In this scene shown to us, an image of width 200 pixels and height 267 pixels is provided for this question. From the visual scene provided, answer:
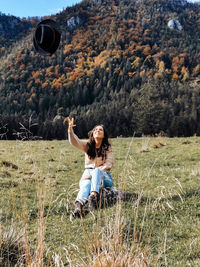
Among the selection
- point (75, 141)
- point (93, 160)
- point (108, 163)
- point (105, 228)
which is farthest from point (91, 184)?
point (105, 228)

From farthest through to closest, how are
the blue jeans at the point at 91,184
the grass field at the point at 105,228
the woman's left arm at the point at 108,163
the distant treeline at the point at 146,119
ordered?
the distant treeline at the point at 146,119 < the woman's left arm at the point at 108,163 < the blue jeans at the point at 91,184 < the grass field at the point at 105,228

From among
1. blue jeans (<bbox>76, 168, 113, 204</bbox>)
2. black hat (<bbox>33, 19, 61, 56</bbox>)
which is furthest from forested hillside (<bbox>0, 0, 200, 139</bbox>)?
black hat (<bbox>33, 19, 61, 56</bbox>)

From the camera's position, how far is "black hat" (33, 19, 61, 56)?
2848 mm

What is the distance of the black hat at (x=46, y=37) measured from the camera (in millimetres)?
2848

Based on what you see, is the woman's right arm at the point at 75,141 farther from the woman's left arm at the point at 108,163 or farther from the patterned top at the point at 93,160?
the woman's left arm at the point at 108,163

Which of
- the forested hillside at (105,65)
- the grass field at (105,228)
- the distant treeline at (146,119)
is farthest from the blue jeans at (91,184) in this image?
the forested hillside at (105,65)

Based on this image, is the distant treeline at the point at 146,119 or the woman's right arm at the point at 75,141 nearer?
the woman's right arm at the point at 75,141

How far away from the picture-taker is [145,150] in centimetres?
1106

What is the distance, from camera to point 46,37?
9.51ft

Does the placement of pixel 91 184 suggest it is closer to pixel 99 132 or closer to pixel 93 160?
pixel 93 160

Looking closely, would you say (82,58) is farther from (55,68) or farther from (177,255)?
(177,255)

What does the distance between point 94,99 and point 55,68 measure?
71.9 feet

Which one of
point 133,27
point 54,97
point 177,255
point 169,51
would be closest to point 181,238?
point 177,255

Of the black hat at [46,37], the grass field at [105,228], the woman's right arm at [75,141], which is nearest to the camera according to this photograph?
the grass field at [105,228]
